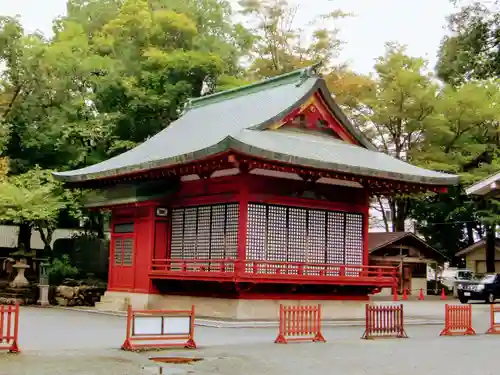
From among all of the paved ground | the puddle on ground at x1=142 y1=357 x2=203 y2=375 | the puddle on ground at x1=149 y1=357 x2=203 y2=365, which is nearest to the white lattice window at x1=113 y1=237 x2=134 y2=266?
the paved ground

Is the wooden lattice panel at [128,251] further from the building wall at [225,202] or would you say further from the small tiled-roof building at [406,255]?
the small tiled-roof building at [406,255]

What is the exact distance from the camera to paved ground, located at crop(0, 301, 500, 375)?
1224 cm

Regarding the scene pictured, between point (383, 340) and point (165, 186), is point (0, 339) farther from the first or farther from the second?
point (165, 186)

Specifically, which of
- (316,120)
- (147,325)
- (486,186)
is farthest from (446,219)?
(147,325)

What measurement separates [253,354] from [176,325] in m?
1.82

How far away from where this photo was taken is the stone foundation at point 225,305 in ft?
78.5

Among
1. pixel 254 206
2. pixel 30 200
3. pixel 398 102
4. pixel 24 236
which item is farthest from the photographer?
pixel 398 102

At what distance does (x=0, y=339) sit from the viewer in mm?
13445

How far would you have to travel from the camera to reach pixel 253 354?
573 inches

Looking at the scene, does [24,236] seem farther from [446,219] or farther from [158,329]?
[446,219]

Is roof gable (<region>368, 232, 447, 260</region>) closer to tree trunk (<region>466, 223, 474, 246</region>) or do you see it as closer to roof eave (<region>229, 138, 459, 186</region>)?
tree trunk (<region>466, 223, 474, 246</region>)

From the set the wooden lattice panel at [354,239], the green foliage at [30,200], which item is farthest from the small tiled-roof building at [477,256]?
the green foliage at [30,200]

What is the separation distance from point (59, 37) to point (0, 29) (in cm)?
1054

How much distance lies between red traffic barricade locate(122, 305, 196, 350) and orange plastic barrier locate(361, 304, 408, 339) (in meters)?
5.26
